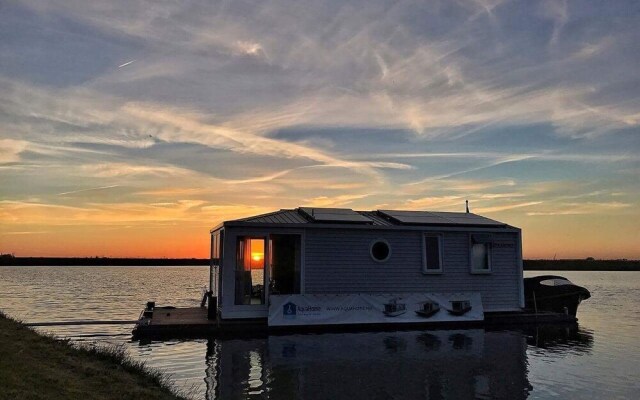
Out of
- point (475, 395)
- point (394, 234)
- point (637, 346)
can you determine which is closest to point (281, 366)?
point (475, 395)

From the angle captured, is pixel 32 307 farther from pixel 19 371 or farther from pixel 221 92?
pixel 19 371

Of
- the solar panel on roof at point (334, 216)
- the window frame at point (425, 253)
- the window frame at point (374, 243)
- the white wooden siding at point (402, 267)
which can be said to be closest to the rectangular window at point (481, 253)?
the white wooden siding at point (402, 267)

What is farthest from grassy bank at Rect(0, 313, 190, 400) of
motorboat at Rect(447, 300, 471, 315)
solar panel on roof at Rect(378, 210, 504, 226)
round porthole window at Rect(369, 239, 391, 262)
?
motorboat at Rect(447, 300, 471, 315)

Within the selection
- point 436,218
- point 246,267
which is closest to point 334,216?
point 246,267

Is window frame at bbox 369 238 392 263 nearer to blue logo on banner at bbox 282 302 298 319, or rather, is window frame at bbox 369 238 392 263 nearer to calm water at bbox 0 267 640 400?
calm water at bbox 0 267 640 400

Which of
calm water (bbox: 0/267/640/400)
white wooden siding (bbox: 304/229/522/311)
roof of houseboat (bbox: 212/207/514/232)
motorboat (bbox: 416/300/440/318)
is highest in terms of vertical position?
roof of houseboat (bbox: 212/207/514/232)

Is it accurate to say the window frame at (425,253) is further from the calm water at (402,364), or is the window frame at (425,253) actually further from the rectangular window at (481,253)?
the calm water at (402,364)

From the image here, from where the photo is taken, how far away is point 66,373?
387 inches

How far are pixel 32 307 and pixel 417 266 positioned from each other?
81.4ft

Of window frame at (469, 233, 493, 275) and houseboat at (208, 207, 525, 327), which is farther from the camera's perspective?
window frame at (469, 233, 493, 275)

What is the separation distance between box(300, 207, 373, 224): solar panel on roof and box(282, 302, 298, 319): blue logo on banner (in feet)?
11.2

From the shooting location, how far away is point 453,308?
21.9 meters

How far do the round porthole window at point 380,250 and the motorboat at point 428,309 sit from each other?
7.94 ft

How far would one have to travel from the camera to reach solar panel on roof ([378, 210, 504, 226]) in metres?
22.4
